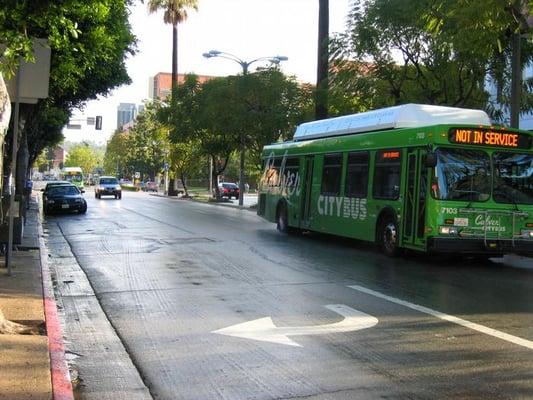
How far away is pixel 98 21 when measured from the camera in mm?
13016

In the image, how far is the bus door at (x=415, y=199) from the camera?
12922 mm

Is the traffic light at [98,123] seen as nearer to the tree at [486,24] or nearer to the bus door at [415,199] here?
the tree at [486,24]

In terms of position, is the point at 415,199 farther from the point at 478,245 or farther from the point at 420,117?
the point at 420,117

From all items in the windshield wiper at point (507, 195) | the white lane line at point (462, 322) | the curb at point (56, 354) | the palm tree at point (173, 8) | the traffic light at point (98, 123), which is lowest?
the curb at point (56, 354)

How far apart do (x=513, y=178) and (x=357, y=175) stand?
403cm

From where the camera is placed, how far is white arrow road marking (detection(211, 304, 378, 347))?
23.4 feet

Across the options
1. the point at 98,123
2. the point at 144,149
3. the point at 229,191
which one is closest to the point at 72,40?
the point at 98,123

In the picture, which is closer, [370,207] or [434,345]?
[434,345]

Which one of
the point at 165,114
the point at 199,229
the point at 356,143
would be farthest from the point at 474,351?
the point at 165,114

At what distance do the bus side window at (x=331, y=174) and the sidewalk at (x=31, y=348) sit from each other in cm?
871

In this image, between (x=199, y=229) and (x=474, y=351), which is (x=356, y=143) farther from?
(x=474, y=351)

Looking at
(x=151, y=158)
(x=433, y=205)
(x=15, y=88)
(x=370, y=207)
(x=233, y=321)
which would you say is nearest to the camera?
(x=233, y=321)

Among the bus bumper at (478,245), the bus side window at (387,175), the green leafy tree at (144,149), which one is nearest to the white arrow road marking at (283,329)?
the bus bumper at (478,245)

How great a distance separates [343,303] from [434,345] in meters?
2.34
